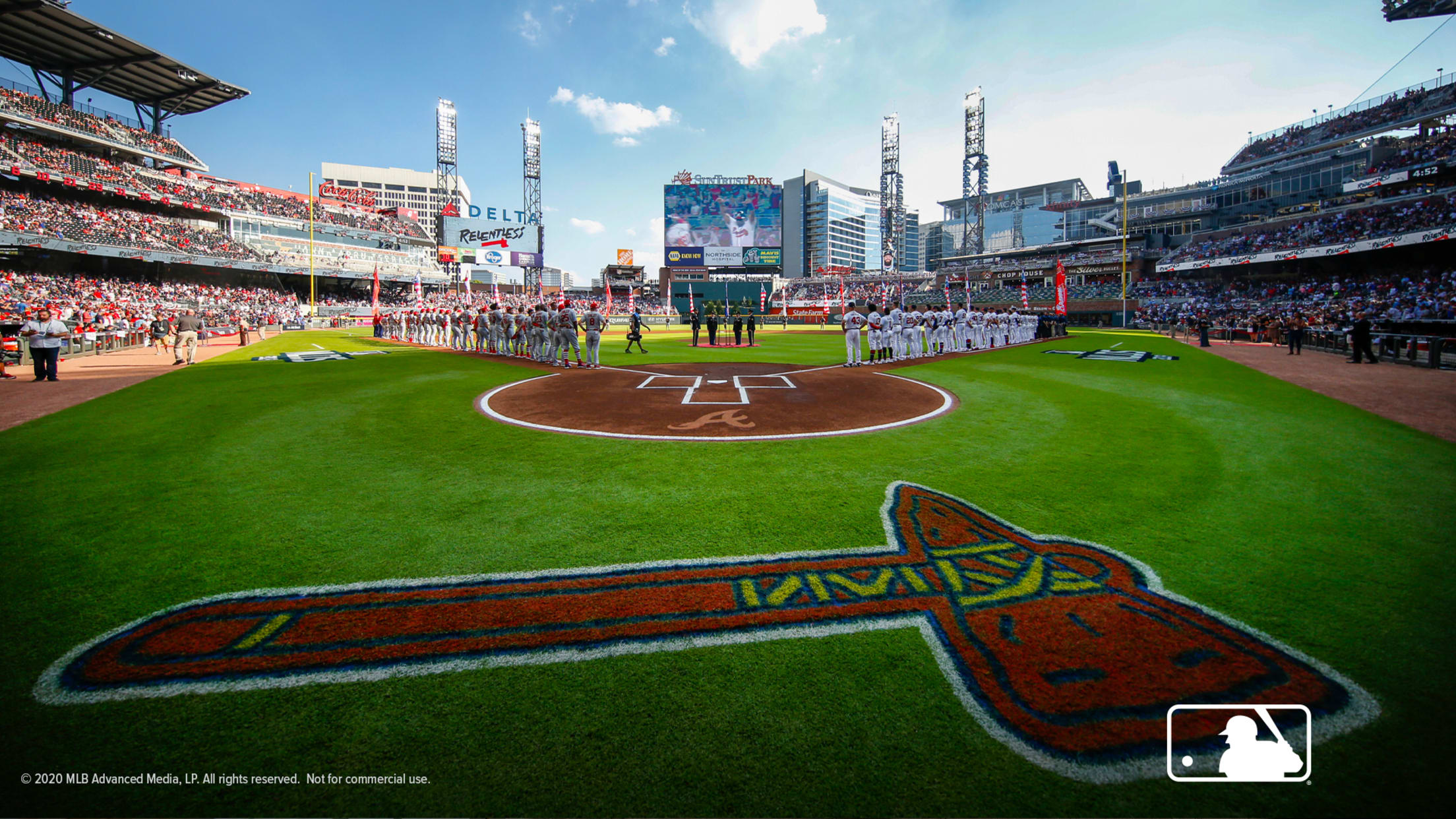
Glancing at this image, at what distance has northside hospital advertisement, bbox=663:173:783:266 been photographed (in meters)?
86.0

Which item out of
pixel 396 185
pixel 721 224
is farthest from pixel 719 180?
Answer: pixel 396 185

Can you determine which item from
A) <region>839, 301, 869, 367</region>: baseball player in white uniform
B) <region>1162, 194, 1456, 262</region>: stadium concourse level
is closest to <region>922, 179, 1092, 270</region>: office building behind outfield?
<region>1162, 194, 1456, 262</region>: stadium concourse level

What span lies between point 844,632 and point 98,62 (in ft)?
248

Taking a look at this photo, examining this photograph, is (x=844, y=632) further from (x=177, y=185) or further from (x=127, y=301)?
(x=177, y=185)

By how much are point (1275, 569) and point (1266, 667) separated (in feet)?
5.92

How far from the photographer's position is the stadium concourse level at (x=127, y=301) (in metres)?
32.8

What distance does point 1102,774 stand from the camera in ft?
8.52

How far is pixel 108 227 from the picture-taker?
4572 centimetres

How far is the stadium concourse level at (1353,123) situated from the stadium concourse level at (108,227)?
10197 cm

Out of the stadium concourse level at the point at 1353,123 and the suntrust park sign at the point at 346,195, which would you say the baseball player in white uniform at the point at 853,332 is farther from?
the suntrust park sign at the point at 346,195

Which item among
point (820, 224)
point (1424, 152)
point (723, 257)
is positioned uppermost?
point (820, 224)

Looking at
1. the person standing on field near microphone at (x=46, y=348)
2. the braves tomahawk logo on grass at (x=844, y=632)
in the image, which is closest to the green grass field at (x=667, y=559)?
the braves tomahawk logo on grass at (x=844, y=632)

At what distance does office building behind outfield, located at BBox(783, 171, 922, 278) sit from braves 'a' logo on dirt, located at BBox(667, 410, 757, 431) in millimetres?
127687

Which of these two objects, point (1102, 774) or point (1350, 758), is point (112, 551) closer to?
point (1102, 774)
